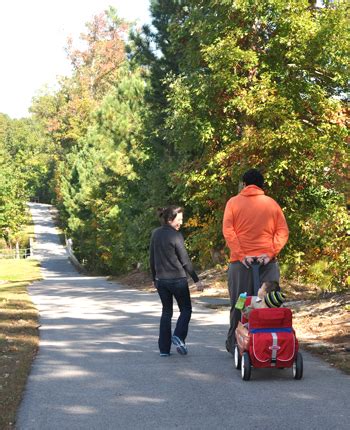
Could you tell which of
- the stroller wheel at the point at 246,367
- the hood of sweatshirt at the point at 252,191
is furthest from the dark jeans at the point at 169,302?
the stroller wheel at the point at 246,367

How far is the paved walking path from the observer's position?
5.55 metres

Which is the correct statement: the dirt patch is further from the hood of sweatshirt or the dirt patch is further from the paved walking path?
the hood of sweatshirt

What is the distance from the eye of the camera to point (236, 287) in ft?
26.1

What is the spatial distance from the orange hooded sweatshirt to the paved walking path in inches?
50.7

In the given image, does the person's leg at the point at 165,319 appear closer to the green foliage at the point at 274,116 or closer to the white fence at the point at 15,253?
the green foliage at the point at 274,116

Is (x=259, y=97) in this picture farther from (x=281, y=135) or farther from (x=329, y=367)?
(x=329, y=367)

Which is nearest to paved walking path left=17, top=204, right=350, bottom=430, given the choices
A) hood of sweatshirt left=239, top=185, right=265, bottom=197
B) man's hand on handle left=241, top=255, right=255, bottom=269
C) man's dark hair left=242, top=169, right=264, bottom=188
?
man's hand on handle left=241, top=255, right=255, bottom=269

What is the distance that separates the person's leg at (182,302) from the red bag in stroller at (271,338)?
1731 mm

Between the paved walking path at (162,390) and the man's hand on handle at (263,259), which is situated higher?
the man's hand on handle at (263,259)

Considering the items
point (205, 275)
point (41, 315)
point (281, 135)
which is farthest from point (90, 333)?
point (205, 275)

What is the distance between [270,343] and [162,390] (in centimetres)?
115

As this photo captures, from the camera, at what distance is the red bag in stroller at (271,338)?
7031mm

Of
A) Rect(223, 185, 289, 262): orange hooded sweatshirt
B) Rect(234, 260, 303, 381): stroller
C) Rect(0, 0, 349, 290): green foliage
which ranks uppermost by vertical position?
Rect(0, 0, 349, 290): green foliage

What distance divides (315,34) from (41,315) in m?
8.74
